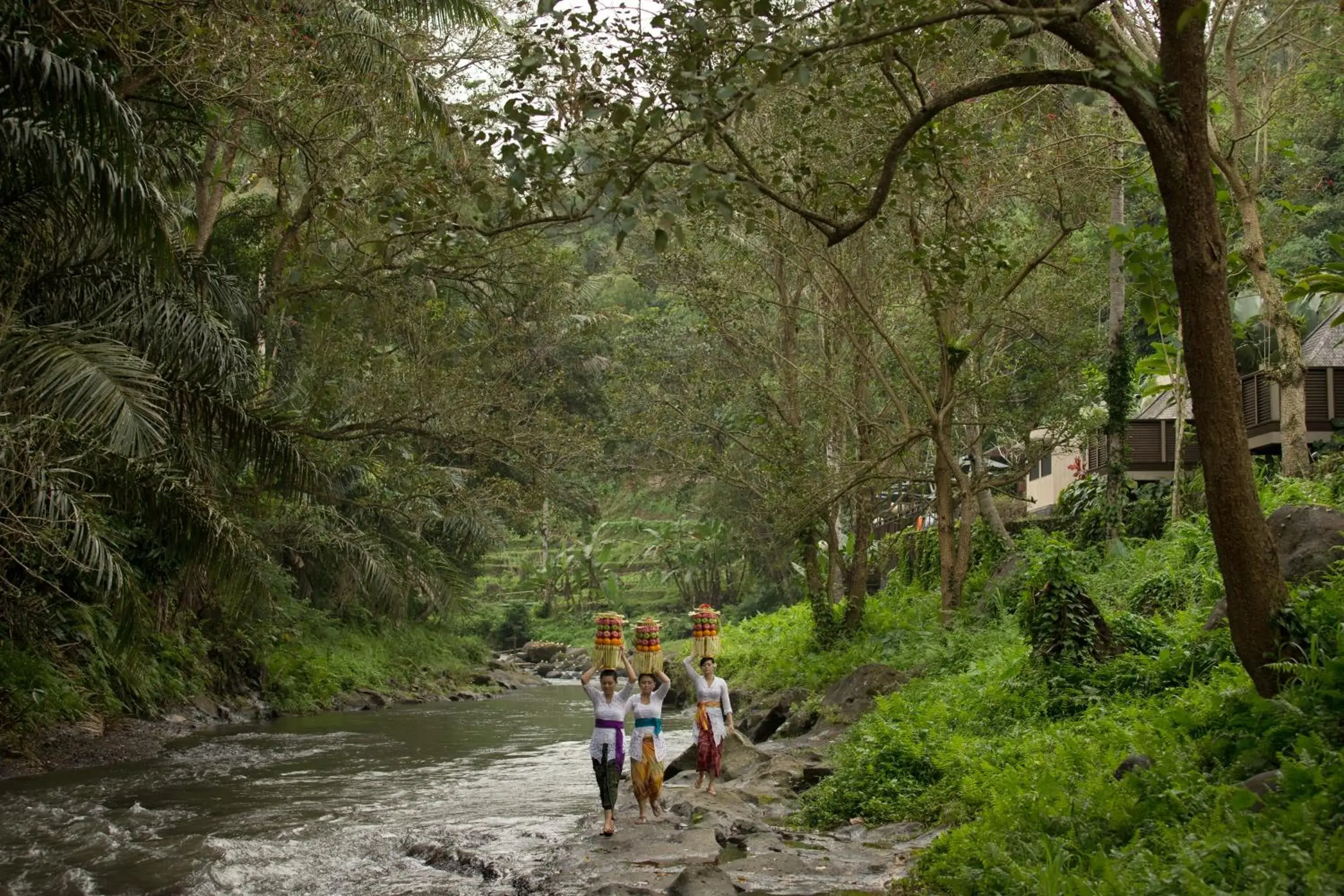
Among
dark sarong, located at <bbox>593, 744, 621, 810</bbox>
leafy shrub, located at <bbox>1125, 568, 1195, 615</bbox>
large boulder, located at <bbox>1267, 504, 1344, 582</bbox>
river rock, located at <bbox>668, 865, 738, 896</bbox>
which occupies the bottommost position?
river rock, located at <bbox>668, 865, 738, 896</bbox>

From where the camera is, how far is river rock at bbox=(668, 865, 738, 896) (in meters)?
7.80

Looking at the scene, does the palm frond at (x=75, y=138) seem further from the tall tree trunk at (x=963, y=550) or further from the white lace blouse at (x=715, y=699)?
the tall tree trunk at (x=963, y=550)

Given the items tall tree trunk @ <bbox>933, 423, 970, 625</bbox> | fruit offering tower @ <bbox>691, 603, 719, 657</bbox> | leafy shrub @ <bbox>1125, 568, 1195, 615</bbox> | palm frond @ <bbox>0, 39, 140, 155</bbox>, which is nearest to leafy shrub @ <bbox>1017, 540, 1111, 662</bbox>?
leafy shrub @ <bbox>1125, 568, 1195, 615</bbox>

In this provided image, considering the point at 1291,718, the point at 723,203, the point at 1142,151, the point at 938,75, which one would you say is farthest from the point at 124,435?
the point at 1142,151

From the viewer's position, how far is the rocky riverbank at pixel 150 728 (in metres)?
14.9

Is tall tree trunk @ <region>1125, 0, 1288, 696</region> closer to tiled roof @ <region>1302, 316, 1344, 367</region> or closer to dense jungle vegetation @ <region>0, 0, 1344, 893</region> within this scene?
dense jungle vegetation @ <region>0, 0, 1344, 893</region>

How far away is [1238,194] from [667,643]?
2960 cm

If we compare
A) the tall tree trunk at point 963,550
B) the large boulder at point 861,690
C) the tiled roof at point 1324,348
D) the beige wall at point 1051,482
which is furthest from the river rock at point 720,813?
the beige wall at point 1051,482

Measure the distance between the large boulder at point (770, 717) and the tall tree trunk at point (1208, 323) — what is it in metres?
11.6

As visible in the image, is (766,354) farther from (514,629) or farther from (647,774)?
(514,629)

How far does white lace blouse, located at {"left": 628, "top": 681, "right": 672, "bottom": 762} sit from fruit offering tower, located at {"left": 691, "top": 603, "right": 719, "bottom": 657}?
1.96m

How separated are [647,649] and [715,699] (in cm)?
109

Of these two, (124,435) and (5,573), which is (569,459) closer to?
(5,573)

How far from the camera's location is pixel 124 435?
9.91 meters
